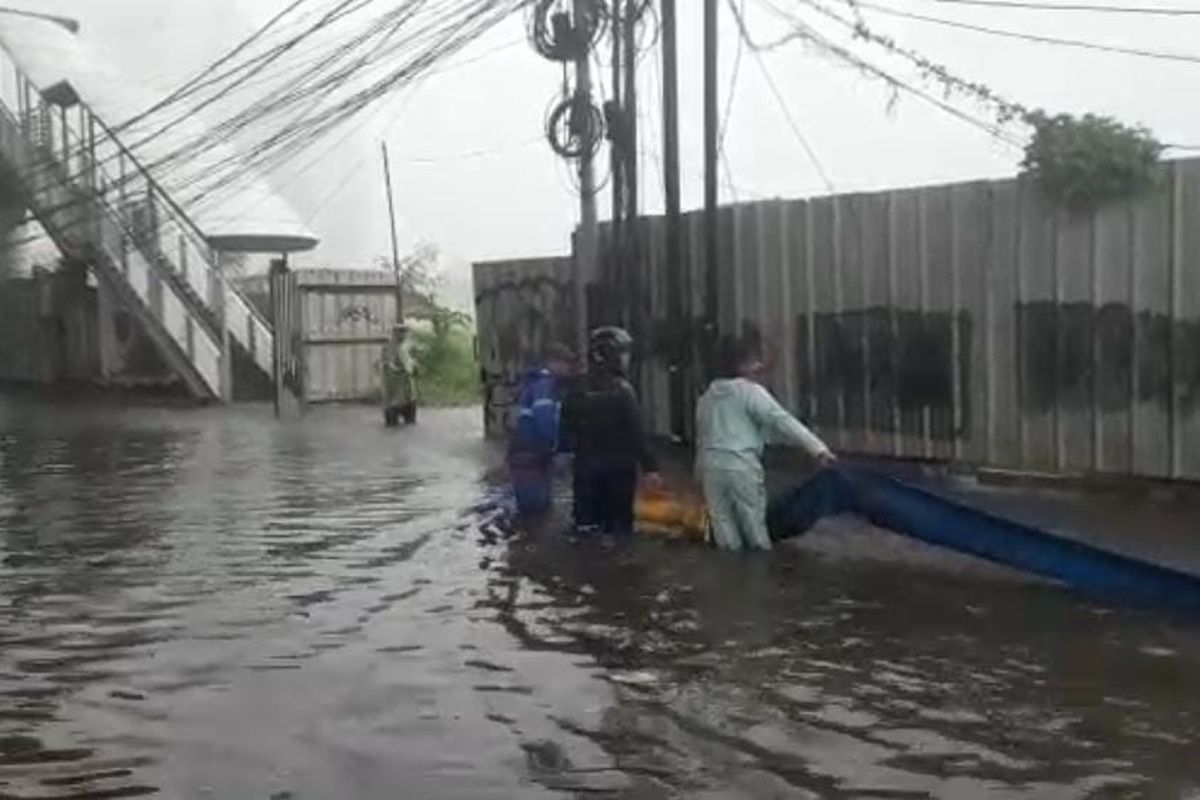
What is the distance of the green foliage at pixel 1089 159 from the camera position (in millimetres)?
11203

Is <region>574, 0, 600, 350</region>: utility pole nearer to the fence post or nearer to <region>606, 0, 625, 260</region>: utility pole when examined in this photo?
<region>606, 0, 625, 260</region>: utility pole

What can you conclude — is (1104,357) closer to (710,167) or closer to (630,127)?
(710,167)

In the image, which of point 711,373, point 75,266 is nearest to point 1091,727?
point 711,373

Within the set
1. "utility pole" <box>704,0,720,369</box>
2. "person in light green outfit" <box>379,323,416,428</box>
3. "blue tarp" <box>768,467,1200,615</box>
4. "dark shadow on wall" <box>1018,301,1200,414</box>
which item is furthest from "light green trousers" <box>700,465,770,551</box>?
"person in light green outfit" <box>379,323,416,428</box>

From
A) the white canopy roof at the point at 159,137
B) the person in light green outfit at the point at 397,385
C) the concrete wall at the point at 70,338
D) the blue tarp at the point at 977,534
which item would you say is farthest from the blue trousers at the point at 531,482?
the white canopy roof at the point at 159,137

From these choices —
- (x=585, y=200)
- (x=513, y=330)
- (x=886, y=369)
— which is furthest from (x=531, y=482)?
(x=513, y=330)

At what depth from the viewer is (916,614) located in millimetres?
8422

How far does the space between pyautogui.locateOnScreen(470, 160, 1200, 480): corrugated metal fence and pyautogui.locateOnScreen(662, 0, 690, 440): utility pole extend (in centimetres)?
20

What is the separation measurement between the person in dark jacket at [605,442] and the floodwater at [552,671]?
15.3 inches

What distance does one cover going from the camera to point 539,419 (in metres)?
12.0

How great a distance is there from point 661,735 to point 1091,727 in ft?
5.40

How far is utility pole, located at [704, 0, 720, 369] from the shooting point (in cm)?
1354

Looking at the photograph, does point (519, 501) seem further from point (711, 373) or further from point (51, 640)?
point (51, 640)

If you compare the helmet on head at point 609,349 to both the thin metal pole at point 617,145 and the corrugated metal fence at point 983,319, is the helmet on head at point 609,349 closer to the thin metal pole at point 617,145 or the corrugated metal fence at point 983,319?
the corrugated metal fence at point 983,319
